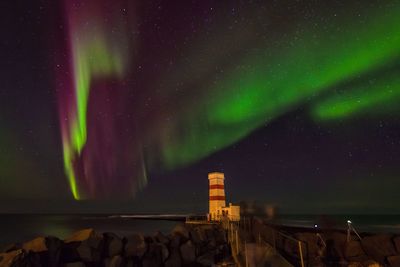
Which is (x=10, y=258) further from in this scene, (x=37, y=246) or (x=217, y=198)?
(x=217, y=198)

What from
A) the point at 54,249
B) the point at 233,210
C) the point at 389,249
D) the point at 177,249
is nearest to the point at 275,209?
the point at 233,210

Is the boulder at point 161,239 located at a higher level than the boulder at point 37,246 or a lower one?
lower

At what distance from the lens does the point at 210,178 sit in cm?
3278

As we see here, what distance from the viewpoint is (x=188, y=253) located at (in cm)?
2108

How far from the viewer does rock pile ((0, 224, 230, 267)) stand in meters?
16.9

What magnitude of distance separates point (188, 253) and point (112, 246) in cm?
416

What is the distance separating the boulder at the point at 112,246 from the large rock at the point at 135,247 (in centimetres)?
35

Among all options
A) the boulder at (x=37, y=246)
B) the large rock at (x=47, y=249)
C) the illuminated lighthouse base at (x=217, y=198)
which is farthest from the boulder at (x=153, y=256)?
the illuminated lighthouse base at (x=217, y=198)

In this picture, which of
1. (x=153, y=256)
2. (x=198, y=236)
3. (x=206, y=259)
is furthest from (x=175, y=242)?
(x=198, y=236)

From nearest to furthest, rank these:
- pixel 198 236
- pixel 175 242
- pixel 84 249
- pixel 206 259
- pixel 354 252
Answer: pixel 84 249 < pixel 206 259 < pixel 175 242 < pixel 354 252 < pixel 198 236

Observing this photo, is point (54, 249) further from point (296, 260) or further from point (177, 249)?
point (296, 260)

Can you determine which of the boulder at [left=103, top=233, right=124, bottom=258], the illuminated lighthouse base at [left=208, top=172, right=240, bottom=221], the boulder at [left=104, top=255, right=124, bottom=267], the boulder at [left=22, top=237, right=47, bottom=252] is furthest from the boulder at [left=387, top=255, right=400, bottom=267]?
the boulder at [left=22, top=237, right=47, bottom=252]

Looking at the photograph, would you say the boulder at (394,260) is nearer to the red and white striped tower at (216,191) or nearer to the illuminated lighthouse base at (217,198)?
the illuminated lighthouse base at (217,198)

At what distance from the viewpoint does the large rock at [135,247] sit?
19.5 meters
